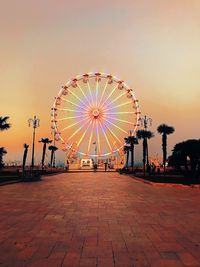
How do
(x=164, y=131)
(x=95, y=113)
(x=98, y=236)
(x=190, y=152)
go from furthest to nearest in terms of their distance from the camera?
1. (x=164, y=131)
2. (x=95, y=113)
3. (x=190, y=152)
4. (x=98, y=236)

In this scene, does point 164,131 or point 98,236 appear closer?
point 98,236

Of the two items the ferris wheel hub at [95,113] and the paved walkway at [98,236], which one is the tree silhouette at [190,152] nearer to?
the ferris wheel hub at [95,113]

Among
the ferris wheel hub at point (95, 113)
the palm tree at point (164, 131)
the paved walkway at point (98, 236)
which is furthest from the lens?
the palm tree at point (164, 131)

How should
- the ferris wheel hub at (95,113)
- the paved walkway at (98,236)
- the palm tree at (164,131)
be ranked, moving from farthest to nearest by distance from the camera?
1. the palm tree at (164,131)
2. the ferris wheel hub at (95,113)
3. the paved walkway at (98,236)

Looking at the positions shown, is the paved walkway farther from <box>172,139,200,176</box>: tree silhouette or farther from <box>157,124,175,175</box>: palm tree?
<box>157,124,175,175</box>: palm tree

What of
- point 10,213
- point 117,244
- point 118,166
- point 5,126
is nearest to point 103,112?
point 5,126


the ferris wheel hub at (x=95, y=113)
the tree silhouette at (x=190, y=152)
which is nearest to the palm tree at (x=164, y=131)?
the ferris wheel hub at (x=95, y=113)

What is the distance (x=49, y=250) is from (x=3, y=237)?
1.92m

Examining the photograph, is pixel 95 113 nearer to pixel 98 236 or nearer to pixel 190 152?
pixel 190 152

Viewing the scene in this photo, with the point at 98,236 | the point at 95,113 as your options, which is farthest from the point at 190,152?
the point at 98,236

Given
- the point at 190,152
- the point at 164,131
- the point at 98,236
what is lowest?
the point at 98,236

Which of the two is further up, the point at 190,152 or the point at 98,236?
the point at 190,152

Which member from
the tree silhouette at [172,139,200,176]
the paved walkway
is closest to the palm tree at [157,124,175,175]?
the tree silhouette at [172,139,200,176]

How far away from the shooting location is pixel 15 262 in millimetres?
6648
